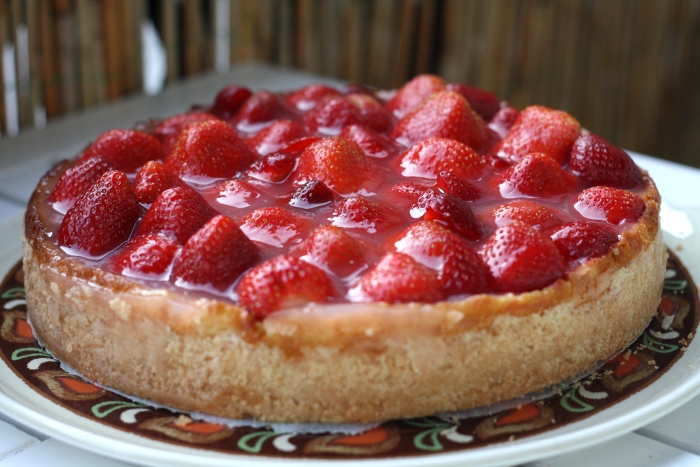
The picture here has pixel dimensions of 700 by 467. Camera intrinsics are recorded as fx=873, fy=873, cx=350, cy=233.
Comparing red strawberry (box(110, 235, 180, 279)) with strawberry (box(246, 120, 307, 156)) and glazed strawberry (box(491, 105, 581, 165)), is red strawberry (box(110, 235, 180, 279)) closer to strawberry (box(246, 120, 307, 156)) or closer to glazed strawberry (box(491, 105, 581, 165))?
strawberry (box(246, 120, 307, 156))

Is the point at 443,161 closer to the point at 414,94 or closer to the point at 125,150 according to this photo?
the point at 414,94

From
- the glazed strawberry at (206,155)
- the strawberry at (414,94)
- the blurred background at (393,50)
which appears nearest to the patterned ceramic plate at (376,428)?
the glazed strawberry at (206,155)

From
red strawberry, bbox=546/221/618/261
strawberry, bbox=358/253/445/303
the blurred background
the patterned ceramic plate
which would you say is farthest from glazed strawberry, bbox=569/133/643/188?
the blurred background

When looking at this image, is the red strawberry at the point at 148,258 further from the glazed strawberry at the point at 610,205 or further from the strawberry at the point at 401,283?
the glazed strawberry at the point at 610,205

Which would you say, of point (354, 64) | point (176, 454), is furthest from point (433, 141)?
point (354, 64)

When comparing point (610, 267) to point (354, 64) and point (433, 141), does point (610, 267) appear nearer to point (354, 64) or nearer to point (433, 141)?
point (433, 141)

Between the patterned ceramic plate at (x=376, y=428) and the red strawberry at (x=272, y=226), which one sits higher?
the red strawberry at (x=272, y=226)
